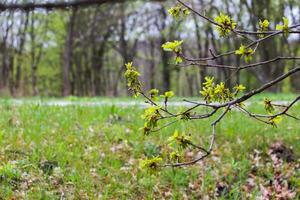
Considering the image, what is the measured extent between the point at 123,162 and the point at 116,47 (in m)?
37.2

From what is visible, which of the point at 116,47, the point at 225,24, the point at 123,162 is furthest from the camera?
the point at 116,47

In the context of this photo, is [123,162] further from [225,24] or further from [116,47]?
[116,47]

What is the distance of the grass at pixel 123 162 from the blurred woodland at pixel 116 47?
22.9 m

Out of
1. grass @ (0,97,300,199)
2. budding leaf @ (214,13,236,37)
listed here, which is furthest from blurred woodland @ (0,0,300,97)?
budding leaf @ (214,13,236,37)

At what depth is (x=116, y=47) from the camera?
42.7 metres

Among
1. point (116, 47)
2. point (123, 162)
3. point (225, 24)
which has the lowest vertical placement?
point (123, 162)

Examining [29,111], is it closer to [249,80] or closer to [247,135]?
[247,135]

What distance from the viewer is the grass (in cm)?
509

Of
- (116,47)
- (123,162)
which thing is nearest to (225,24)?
(123,162)

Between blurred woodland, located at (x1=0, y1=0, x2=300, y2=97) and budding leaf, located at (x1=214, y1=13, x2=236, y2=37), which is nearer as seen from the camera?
budding leaf, located at (x1=214, y1=13, x2=236, y2=37)

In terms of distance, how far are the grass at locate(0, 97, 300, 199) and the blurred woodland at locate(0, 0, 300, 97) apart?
75.0 feet

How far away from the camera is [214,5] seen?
3111 cm

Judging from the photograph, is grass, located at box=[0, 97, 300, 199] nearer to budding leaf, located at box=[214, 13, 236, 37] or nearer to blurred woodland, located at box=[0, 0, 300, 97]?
budding leaf, located at box=[214, 13, 236, 37]

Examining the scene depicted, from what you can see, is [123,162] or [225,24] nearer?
[225,24]
